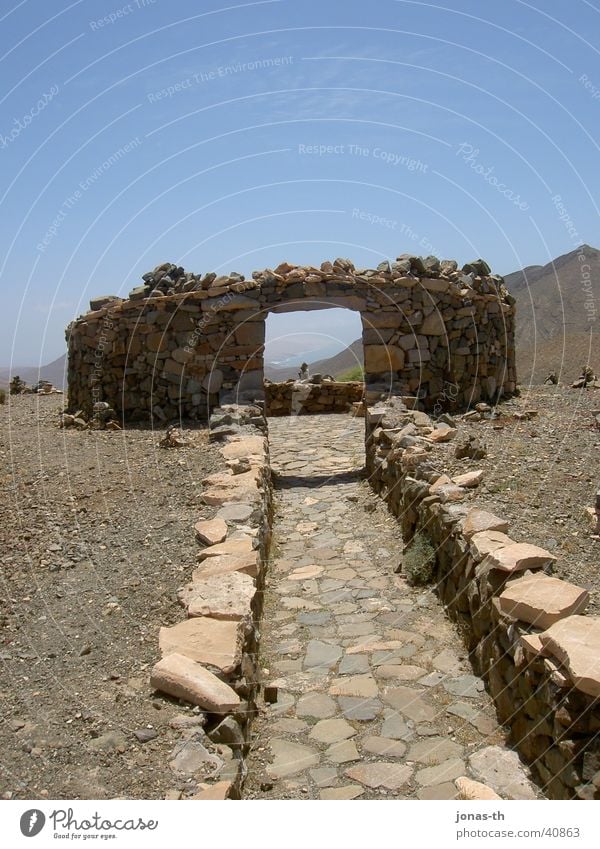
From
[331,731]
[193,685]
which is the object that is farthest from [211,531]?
[193,685]

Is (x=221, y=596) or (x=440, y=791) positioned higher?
(x=221, y=596)

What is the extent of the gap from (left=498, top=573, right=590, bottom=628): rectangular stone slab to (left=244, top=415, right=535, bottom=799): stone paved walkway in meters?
0.79

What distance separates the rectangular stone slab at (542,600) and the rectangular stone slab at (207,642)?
5.52 ft

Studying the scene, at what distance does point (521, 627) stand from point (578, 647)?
0.70 metres

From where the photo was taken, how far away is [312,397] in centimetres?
1962

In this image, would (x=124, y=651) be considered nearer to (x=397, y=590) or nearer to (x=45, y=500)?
(x=397, y=590)

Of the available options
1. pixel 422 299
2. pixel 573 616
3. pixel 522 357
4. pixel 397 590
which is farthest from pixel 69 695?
pixel 522 357

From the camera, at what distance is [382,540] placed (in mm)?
8414

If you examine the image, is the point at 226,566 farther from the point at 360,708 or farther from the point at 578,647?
the point at 578,647

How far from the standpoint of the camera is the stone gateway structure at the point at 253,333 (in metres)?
13.0

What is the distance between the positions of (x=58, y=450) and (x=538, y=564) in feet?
24.6

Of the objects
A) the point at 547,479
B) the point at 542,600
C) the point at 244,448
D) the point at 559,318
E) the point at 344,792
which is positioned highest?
the point at 559,318

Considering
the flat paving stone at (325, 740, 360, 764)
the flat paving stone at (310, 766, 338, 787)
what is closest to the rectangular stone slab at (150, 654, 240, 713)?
the flat paving stone at (310, 766, 338, 787)

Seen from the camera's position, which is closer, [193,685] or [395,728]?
[193,685]
